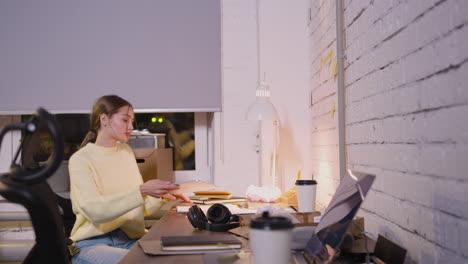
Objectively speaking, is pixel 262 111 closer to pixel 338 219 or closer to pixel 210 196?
pixel 210 196

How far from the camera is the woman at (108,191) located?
1985mm

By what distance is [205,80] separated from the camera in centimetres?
338

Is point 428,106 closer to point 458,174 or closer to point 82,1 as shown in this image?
point 458,174

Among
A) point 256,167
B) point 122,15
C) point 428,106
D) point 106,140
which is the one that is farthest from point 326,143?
point 122,15

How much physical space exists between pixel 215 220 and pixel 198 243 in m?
0.32

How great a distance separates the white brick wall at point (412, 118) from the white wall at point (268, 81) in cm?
119

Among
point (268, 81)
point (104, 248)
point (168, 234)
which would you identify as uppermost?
point (268, 81)

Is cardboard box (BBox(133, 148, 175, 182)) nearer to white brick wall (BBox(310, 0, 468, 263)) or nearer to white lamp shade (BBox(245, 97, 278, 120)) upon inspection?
white lamp shade (BBox(245, 97, 278, 120))

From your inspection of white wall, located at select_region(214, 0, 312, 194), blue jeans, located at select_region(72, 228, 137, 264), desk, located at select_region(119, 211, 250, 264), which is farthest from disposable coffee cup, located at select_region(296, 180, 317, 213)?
white wall, located at select_region(214, 0, 312, 194)

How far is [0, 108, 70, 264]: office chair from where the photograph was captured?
3.09 feet

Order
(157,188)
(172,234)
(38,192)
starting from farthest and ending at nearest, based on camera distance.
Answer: (157,188) → (172,234) → (38,192)

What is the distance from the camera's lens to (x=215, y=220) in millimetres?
1574

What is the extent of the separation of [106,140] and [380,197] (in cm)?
144

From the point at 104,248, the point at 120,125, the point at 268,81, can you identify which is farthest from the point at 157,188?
the point at 268,81
